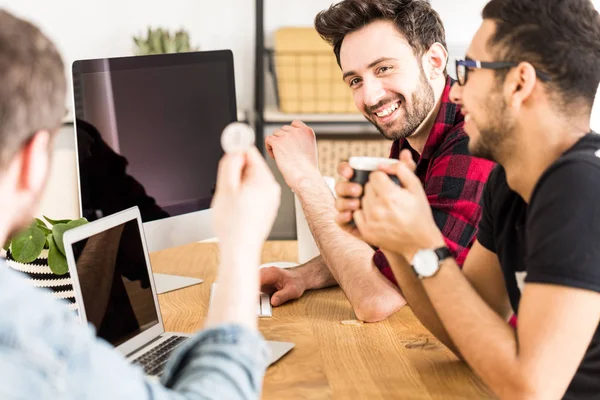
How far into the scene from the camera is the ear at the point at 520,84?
123 centimetres

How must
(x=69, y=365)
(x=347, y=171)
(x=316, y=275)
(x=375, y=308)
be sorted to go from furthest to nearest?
(x=316, y=275) < (x=375, y=308) < (x=347, y=171) < (x=69, y=365)

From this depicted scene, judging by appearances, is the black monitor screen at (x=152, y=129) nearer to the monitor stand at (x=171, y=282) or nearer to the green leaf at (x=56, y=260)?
the monitor stand at (x=171, y=282)

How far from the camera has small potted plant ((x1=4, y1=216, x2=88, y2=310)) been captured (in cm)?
138

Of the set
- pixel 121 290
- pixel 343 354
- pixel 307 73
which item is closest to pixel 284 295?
pixel 343 354

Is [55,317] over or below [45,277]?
over

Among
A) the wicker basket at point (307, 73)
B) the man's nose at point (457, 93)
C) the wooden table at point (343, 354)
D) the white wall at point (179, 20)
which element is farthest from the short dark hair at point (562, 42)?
the white wall at point (179, 20)

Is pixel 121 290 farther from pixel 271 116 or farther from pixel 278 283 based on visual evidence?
pixel 271 116

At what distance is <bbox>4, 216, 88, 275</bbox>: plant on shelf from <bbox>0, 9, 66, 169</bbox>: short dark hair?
636 mm

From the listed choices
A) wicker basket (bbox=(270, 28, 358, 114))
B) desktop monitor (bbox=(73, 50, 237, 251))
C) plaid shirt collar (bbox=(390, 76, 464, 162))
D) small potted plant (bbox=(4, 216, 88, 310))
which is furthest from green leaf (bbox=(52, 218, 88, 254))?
wicker basket (bbox=(270, 28, 358, 114))

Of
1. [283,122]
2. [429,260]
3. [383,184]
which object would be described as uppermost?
[383,184]

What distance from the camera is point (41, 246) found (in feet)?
4.55

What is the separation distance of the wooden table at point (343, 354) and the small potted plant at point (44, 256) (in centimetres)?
24

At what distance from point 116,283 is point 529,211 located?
65 cm

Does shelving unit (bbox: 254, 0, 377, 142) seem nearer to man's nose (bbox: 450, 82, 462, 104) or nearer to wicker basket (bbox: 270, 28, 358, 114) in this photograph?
wicker basket (bbox: 270, 28, 358, 114)
